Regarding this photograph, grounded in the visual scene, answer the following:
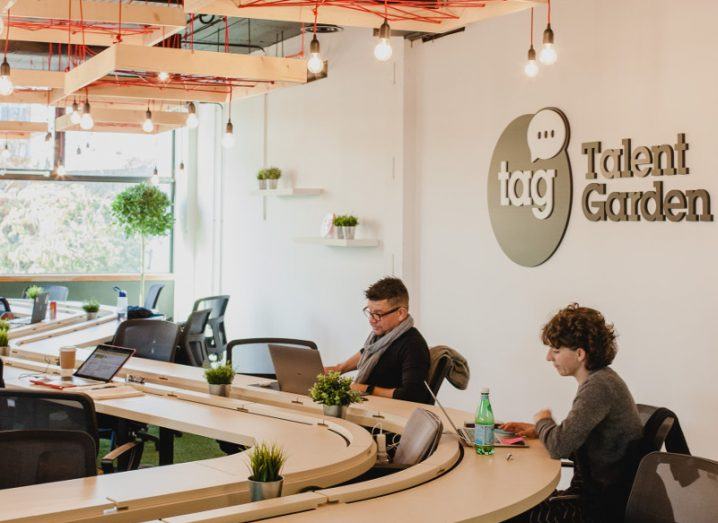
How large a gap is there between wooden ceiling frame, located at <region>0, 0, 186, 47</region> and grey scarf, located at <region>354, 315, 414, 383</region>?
211 centimetres

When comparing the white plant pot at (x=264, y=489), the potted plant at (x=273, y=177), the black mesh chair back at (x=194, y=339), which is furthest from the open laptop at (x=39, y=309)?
the white plant pot at (x=264, y=489)

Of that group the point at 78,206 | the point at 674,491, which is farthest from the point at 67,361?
the point at 78,206

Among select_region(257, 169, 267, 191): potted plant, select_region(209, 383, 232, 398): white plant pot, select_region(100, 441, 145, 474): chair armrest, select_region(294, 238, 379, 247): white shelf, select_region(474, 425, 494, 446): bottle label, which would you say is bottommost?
select_region(100, 441, 145, 474): chair armrest

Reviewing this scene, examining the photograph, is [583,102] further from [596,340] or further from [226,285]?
[226,285]

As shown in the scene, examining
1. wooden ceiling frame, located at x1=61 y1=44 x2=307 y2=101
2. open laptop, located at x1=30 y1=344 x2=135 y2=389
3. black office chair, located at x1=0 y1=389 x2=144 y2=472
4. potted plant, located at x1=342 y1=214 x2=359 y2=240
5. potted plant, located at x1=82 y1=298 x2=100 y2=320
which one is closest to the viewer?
black office chair, located at x1=0 y1=389 x2=144 y2=472

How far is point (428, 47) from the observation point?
7898 millimetres

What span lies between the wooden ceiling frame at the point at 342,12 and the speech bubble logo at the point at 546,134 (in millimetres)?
1172

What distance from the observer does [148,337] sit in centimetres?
690

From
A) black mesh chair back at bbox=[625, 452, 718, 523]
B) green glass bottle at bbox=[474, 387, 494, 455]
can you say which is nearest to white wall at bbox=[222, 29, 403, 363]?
green glass bottle at bbox=[474, 387, 494, 455]

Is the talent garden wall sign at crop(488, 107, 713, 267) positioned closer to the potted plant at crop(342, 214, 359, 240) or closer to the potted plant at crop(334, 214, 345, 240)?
the potted plant at crop(342, 214, 359, 240)

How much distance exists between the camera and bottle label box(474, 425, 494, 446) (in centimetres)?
371

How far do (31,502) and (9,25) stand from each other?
4141mm

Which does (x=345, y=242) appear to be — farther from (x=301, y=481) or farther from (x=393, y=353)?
(x=301, y=481)

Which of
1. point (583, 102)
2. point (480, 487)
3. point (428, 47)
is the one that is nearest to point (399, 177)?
point (428, 47)
